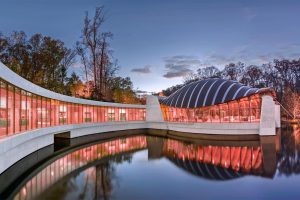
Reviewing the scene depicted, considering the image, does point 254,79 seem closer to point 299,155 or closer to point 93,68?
point 93,68

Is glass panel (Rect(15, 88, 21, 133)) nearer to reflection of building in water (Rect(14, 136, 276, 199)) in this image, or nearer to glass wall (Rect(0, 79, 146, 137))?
glass wall (Rect(0, 79, 146, 137))

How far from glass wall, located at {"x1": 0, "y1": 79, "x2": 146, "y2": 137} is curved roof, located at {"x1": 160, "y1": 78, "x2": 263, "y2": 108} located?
849cm

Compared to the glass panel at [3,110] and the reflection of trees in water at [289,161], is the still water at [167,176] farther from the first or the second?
the glass panel at [3,110]

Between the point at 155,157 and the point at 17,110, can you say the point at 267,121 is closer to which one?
the point at 155,157

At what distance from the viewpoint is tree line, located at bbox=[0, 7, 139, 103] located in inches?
1379

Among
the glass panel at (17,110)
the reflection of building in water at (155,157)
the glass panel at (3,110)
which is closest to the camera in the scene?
the reflection of building in water at (155,157)

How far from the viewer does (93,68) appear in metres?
45.2

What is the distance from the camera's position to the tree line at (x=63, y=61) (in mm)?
35031

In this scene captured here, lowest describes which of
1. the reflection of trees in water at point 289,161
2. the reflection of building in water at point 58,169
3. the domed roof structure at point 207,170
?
the domed roof structure at point 207,170

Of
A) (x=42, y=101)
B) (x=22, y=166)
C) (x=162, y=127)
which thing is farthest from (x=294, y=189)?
(x=162, y=127)

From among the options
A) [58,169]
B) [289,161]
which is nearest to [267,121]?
[289,161]

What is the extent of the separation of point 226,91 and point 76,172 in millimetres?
21688

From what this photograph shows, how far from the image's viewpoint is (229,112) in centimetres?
2895

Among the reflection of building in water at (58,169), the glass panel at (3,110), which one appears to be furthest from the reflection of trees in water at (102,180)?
the glass panel at (3,110)
